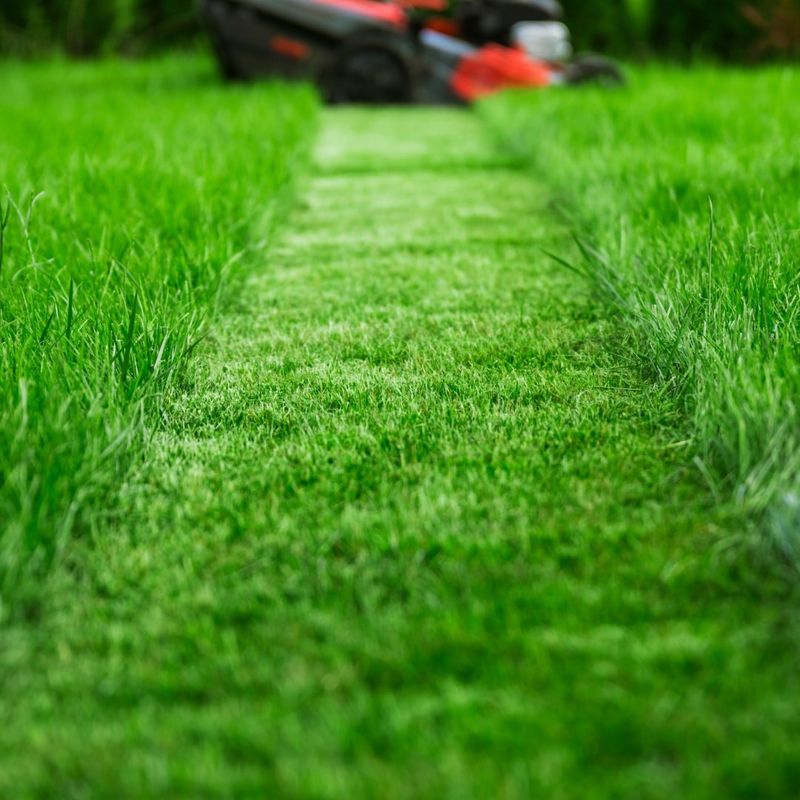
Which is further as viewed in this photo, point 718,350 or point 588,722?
point 718,350

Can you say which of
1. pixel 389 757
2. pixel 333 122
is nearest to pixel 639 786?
pixel 389 757

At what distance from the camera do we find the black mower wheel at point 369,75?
632 cm

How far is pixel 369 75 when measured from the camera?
21.1 feet

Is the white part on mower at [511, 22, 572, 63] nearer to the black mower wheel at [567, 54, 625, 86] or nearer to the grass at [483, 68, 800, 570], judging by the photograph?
the black mower wheel at [567, 54, 625, 86]

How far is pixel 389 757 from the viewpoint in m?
0.91

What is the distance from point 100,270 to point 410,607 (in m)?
1.36

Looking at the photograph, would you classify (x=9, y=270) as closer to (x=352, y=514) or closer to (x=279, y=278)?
(x=279, y=278)

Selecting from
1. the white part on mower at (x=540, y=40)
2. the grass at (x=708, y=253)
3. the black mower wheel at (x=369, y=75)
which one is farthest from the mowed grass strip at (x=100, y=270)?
the white part on mower at (x=540, y=40)

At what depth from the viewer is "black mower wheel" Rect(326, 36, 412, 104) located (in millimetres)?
6324

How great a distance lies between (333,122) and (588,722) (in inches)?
204

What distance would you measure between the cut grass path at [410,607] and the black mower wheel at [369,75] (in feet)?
15.4

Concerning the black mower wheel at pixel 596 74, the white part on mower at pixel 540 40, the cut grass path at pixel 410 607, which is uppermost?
the white part on mower at pixel 540 40

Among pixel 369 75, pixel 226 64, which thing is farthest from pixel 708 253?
pixel 226 64

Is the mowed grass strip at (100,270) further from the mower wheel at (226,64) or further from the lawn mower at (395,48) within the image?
the mower wheel at (226,64)
